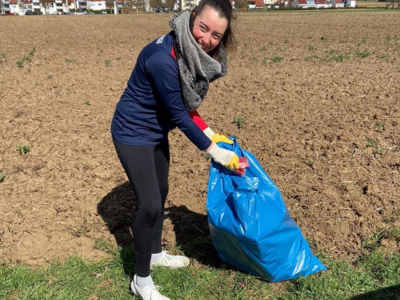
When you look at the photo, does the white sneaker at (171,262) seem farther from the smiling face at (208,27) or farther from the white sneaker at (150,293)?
the smiling face at (208,27)

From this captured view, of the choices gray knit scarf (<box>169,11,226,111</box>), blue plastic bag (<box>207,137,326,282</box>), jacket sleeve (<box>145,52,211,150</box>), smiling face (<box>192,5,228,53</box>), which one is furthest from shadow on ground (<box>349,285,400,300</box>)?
smiling face (<box>192,5,228,53</box>)

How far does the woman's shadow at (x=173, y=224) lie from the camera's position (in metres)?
3.13

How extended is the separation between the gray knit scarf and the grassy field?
1377 mm

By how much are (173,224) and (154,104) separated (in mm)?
1629

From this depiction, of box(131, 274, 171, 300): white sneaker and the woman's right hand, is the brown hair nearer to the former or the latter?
the woman's right hand

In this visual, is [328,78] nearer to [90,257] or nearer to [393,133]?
[393,133]

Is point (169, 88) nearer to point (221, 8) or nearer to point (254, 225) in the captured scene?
point (221, 8)

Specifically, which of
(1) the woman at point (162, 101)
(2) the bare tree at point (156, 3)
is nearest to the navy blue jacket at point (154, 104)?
(1) the woman at point (162, 101)

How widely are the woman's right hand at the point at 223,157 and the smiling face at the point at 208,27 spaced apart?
1.95ft

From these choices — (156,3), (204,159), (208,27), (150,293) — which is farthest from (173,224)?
(156,3)

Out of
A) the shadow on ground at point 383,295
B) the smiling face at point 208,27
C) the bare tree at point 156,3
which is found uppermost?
the smiling face at point 208,27

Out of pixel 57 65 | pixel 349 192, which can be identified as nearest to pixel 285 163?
pixel 349 192

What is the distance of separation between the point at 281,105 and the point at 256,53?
19.0 ft

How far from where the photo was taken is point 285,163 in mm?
4316
